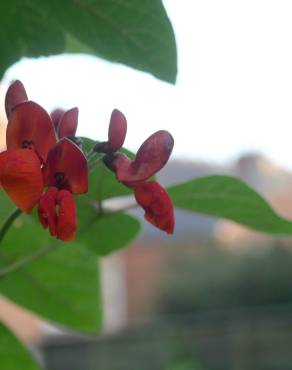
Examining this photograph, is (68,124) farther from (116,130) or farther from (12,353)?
(12,353)

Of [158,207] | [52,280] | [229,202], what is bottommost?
[52,280]

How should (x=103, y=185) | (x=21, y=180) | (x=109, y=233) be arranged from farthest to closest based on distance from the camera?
(x=109, y=233) < (x=103, y=185) < (x=21, y=180)

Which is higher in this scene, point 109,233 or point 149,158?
point 149,158

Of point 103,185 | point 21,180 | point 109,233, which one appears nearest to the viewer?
point 21,180

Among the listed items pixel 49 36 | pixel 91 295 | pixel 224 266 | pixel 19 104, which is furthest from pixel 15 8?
pixel 224 266

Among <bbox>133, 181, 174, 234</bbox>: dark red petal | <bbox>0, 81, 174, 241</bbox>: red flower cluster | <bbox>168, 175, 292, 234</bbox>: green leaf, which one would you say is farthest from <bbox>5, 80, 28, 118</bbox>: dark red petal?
<bbox>168, 175, 292, 234</bbox>: green leaf

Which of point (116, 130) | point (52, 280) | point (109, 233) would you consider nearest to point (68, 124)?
point (116, 130)
